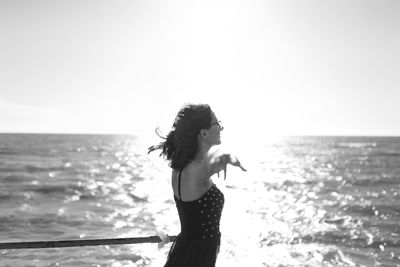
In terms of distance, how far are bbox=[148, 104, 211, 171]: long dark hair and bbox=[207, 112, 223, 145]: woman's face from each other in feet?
0.09

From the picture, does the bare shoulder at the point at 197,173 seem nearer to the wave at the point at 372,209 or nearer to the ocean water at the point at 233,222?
the ocean water at the point at 233,222

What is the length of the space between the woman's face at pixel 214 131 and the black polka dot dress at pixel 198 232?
1.06 ft

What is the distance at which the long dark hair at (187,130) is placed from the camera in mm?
2967

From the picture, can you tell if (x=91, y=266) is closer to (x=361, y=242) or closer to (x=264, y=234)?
(x=264, y=234)

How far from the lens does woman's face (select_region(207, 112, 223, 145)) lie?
2.98 metres

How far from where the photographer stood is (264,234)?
17391mm

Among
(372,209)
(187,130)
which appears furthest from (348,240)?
(187,130)

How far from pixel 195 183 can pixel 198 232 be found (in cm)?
42

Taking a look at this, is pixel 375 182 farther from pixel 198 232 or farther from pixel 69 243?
pixel 69 243

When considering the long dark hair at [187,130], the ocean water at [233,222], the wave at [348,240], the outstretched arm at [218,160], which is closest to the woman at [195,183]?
the long dark hair at [187,130]

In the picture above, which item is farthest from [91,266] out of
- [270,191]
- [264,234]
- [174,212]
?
[270,191]

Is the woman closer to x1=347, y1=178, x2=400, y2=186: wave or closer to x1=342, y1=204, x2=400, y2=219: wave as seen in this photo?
x1=342, y1=204, x2=400, y2=219: wave

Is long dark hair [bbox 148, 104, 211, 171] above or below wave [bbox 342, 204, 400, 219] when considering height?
above

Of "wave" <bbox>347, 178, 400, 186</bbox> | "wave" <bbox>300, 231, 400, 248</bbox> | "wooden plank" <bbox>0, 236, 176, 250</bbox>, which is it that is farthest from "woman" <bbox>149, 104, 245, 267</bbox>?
"wave" <bbox>347, 178, 400, 186</bbox>
